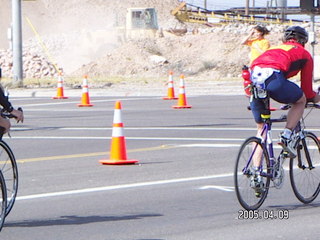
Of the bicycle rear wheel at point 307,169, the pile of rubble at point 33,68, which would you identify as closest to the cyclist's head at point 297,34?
the bicycle rear wheel at point 307,169

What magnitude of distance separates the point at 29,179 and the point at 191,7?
79601 millimetres

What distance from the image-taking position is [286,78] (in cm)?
881

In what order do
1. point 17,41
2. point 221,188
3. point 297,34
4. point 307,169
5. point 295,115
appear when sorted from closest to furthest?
point 295,115
point 297,34
point 307,169
point 221,188
point 17,41

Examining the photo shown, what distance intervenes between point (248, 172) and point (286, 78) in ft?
3.21

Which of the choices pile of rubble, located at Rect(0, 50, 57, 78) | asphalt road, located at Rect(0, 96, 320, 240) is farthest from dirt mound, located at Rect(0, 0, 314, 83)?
asphalt road, located at Rect(0, 96, 320, 240)

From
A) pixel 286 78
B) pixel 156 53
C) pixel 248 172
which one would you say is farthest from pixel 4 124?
pixel 156 53

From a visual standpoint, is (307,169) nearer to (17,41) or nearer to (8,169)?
(8,169)

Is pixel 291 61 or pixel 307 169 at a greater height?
pixel 291 61

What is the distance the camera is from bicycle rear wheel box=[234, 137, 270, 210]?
8.56m

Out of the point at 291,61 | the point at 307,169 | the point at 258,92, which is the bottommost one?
the point at 307,169

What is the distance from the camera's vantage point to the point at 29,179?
1118 centimetres

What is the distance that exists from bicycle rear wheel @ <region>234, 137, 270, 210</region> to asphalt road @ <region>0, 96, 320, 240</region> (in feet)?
0.58

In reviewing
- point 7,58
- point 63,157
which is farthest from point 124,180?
point 7,58

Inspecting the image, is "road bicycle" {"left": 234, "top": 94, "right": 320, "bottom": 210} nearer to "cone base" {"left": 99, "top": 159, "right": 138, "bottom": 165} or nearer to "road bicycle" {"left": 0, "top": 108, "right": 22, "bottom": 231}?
"road bicycle" {"left": 0, "top": 108, "right": 22, "bottom": 231}
